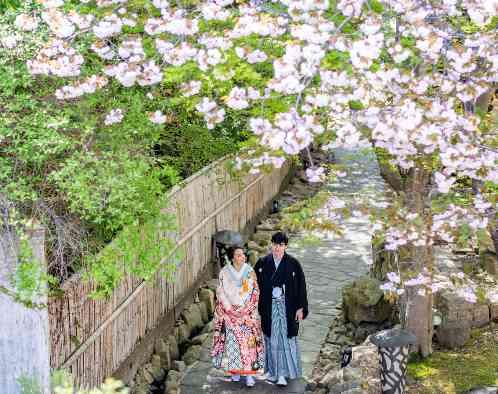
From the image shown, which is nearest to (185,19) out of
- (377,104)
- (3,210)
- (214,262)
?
(377,104)

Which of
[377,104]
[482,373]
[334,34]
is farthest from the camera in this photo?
[482,373]

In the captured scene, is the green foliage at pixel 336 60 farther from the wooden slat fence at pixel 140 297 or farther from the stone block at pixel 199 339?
the stone block at pixel 199 339

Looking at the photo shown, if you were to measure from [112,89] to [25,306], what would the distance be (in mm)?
2161

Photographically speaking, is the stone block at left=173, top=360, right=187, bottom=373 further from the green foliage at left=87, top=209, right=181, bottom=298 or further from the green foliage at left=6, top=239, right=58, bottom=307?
the green foliage at left=6, top=239, right=58, bottom=307

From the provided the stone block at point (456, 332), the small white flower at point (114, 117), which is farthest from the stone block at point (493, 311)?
the small white flower at point (114, 117)

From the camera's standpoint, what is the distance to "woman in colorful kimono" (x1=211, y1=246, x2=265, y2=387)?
941cm

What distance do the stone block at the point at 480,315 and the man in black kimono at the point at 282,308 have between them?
1.93 m

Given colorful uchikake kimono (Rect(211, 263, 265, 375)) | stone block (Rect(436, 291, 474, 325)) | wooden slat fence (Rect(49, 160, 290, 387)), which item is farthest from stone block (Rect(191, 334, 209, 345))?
stone block (Rect(436, 291, 474, 325))

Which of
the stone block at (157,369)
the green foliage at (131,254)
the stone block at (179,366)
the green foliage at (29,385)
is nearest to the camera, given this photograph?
the green foliage at (29,385)

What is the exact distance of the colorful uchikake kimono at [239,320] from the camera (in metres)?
9.41

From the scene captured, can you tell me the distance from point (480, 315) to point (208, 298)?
367 cm

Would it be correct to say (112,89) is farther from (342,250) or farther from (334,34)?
(342,250)

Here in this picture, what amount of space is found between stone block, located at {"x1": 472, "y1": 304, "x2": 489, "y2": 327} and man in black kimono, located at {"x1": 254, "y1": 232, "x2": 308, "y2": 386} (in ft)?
6.34

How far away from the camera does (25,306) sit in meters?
6.87
